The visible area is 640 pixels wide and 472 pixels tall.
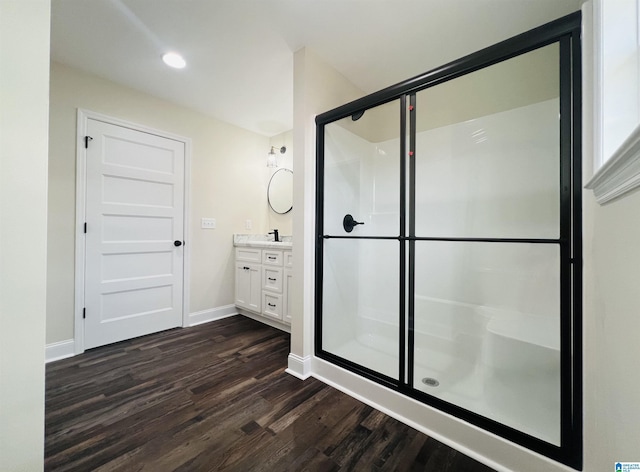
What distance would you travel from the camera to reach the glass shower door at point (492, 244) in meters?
1.31

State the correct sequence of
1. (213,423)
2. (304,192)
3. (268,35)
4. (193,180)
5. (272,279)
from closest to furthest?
(213,423)
(268,35)
(304,192)
(272,279)
(193,180)

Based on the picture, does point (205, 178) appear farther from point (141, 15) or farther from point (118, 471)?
A: point (118, 471)

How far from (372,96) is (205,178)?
208 centimetres

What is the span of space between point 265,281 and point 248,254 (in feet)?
1.49

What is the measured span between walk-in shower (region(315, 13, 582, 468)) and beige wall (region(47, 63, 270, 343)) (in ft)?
5.36

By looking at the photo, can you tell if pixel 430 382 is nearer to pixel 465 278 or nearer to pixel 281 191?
pixel 465 278

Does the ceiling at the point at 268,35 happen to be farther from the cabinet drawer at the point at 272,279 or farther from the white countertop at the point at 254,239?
the cabinet drawer at the point at 272,279

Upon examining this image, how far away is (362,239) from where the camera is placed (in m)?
2.16

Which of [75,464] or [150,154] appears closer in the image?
[75,464]

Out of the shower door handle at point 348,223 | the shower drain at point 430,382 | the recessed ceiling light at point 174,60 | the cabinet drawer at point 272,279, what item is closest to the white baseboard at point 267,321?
the cabinet drawer at point 272,279

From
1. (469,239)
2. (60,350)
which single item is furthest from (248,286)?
(469,239)

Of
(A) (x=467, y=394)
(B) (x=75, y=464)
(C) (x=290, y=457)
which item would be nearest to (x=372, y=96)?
(A) (x=467, y=394)

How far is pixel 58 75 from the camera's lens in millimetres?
2008

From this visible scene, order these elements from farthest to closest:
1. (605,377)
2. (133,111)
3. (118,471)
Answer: (133,111) → (118,471) → (605,377)
